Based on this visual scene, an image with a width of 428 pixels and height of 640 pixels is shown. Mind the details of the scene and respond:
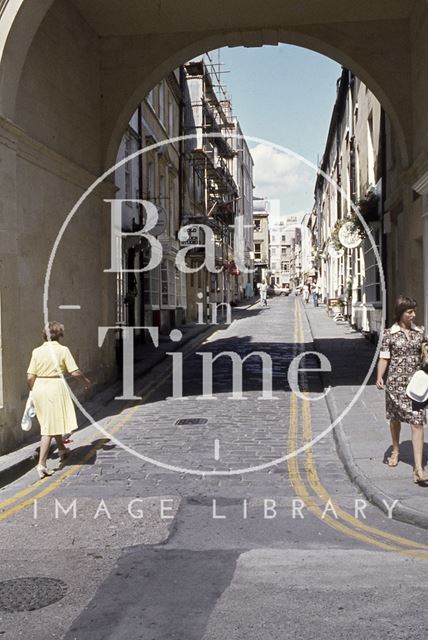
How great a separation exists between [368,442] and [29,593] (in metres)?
5.31

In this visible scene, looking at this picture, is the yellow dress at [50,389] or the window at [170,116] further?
the window at [170,116]

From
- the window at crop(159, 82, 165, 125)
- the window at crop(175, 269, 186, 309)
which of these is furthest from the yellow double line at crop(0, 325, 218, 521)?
the window at crop(175, 269, 186, 309)

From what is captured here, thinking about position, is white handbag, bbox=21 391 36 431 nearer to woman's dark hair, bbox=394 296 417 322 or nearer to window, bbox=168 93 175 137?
woman's dark hair, bbox=394 296 417 322

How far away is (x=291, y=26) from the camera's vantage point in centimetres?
1420

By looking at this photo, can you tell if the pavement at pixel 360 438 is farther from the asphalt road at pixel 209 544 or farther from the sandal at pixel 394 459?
the asphalt road at pixel 209 544

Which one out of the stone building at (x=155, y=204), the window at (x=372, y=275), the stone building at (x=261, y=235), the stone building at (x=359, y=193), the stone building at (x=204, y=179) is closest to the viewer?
the stone building at (x=359, y=193)

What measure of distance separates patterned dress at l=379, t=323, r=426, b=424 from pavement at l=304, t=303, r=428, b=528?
68 cm

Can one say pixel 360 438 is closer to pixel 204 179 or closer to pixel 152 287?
pixel 152 287

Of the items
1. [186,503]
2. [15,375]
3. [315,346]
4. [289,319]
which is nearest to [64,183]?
[15,375]

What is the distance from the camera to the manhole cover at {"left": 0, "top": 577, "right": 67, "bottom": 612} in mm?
4605

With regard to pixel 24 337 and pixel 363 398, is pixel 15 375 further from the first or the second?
pixel 363 398

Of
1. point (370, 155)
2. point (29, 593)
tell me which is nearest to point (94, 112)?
point (370, 155)

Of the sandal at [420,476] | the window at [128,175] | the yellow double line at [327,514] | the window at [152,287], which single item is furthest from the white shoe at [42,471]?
the window at [152,287]

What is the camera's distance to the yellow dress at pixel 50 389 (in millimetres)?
8188
